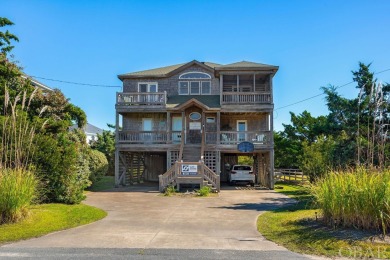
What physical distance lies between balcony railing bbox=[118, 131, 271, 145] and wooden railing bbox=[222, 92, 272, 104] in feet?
7.02

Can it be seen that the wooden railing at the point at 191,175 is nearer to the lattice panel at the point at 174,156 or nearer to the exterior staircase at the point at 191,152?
the exterior staircase at the point at 191,152

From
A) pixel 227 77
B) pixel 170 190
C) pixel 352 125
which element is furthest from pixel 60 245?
pixel 227 77

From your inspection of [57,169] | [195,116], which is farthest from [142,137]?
[57,169]

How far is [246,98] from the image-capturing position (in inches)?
901

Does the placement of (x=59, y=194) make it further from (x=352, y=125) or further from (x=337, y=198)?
(x=352, y=125)

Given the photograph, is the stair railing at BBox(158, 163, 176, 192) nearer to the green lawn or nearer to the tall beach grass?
the green lawn

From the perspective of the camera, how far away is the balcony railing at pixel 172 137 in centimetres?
2197

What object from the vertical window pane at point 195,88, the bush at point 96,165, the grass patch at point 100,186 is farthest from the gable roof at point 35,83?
the vertical window pane at point 195,88

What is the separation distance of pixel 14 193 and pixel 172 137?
15.9m

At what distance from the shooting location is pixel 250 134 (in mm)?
23094

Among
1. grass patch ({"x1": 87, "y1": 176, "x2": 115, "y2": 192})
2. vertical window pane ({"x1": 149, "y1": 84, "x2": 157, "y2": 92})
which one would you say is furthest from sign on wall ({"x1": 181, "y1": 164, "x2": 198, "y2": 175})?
vertical window pane ({"x1": 149, "y1": 84, "x2": 157, "y2": 92})

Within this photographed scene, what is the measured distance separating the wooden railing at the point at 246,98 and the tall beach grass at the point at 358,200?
14.2 m

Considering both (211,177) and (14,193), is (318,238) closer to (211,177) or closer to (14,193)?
(14,193)

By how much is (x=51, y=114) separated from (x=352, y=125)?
14911 mm
